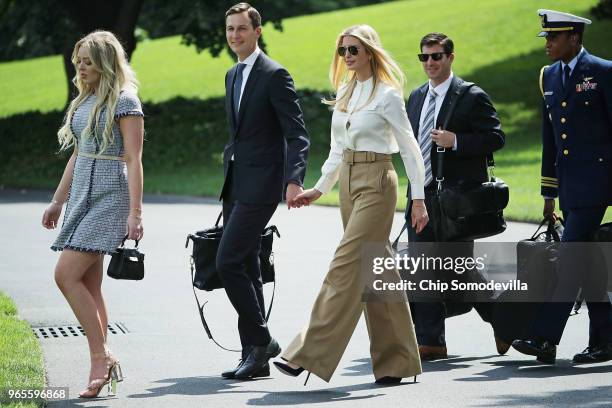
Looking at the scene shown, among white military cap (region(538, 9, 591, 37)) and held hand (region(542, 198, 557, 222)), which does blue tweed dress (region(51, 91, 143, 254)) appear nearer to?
white military cap (region(538, 9, 591, 37))

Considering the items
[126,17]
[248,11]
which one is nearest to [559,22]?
[248,11]

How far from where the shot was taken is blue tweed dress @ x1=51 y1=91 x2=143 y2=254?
6.87 metres

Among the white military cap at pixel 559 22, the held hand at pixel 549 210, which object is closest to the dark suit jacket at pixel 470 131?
the held hand at pixel 549 210

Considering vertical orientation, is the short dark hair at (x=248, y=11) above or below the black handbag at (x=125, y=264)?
above

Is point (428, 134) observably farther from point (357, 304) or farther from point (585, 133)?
point (357, 304)

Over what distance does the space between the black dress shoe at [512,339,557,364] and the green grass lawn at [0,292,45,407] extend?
276 cm

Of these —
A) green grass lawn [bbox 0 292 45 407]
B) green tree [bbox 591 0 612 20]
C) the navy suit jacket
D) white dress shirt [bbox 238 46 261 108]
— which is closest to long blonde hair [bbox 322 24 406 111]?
white dress shirt [bbox 238 46 261 108]

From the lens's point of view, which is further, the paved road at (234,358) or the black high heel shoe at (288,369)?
the black high heel shoe at (288,369)

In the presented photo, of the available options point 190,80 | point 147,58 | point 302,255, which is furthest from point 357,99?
point 147,58

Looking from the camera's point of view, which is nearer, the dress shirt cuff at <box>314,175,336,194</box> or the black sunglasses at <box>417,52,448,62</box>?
the dress shirt cuff at <box>314,175,336,194</box>

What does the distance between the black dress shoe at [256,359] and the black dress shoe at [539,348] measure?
1420 millimetres

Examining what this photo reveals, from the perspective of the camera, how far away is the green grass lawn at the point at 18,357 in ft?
22.8

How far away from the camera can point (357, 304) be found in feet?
23.0

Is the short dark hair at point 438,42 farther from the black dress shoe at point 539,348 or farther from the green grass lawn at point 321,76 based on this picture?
the green grass lawn at point 321,76
